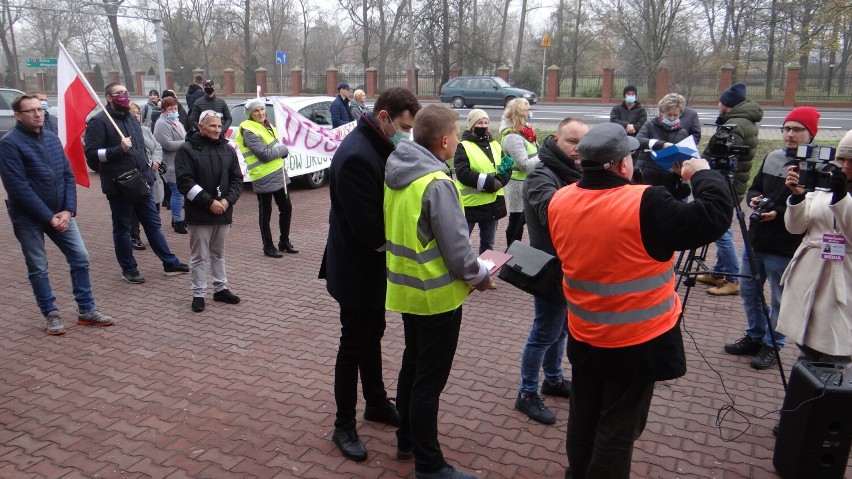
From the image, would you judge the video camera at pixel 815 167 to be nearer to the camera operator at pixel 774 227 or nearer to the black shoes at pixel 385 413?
the camera operator at pixel 774 227

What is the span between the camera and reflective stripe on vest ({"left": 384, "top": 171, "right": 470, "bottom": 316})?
304 cm

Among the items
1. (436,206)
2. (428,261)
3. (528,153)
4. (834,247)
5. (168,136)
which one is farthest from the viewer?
(168,136)

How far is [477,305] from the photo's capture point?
6.33m

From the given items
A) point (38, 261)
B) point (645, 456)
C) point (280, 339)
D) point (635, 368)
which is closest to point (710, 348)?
point (645, 456)

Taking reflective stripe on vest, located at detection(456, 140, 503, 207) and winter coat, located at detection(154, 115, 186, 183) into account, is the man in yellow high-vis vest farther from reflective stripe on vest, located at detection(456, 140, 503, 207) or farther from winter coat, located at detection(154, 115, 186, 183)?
winter coat, located at detection(154, 115, 186, 183)

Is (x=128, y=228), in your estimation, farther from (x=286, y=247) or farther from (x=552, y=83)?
(x=552, y=83)

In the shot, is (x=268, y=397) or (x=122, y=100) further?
(x=122, y=100)

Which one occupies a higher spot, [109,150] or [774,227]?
[109,150]

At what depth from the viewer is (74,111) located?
6.48m

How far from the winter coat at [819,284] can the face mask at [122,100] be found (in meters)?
6.32

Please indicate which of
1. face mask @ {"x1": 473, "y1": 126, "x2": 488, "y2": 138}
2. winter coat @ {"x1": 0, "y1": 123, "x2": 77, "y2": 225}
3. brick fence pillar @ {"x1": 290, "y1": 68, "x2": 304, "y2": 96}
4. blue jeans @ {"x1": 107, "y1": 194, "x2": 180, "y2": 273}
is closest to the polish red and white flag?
blue jeans @ {"x1": 107, "y1": 194, "x2": 180, "y2": 273}

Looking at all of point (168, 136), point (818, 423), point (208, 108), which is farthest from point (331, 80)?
point (818, 423)

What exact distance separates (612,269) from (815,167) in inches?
59.0

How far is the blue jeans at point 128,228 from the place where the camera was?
6.84m
